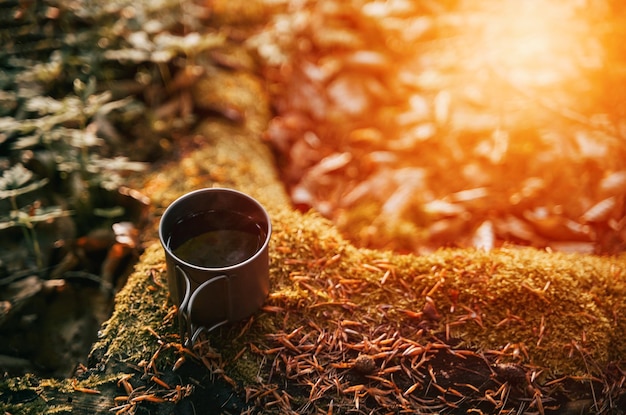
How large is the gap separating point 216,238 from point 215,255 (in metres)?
0.10

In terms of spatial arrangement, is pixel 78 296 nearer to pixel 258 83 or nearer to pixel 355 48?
pixel 258 83

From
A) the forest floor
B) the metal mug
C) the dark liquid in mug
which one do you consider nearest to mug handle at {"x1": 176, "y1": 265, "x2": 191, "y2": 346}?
the metal mug

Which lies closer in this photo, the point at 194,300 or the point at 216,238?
the point at 194,300

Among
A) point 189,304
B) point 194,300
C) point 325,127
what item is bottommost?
point 325,127

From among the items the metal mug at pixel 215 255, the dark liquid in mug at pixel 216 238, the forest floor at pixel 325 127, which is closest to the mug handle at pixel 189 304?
the metal mug at pixel 215 255

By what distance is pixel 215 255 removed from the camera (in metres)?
2.26

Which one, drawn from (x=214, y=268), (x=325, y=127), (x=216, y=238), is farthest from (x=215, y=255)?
(x=325, y=127)

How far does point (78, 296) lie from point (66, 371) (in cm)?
47

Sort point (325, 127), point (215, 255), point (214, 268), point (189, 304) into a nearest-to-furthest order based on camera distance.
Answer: point (189, 304), point (214, 268), point (215, 255), point (325, 127)

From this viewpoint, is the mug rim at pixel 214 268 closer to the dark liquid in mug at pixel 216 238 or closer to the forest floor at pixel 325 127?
the dark liquid in mug at pixel 216 238

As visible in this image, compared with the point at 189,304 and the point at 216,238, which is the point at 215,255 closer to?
the point at 216,238

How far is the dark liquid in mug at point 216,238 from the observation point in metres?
2.24

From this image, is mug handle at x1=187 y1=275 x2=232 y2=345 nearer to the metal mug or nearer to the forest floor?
the metal mug

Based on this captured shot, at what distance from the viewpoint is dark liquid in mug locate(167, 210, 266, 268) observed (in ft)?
7.35
